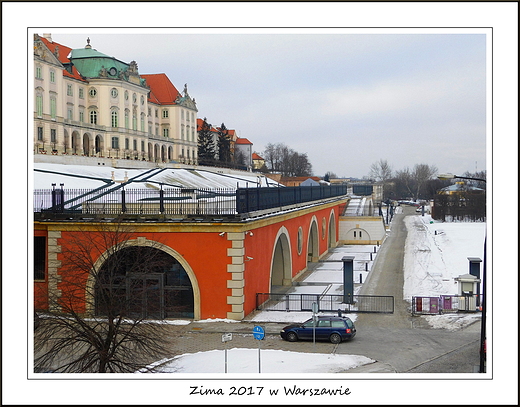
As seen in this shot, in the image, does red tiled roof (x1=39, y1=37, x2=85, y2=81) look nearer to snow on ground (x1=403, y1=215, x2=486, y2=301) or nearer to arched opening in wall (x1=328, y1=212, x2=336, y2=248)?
arched opening in wall (x1=328, y1=212, x2=336, y2=248)

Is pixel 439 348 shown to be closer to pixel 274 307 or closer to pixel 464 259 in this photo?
pixel 274 307

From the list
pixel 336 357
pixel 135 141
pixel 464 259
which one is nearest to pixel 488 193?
pixel 336 357

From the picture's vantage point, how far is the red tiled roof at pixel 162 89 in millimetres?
86375

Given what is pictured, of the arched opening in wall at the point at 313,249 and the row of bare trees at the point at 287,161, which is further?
the row of bare trees at the point at 287,161

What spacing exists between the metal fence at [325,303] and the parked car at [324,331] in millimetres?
4129

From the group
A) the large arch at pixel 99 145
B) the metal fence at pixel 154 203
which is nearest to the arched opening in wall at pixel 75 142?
the large arch at pixel 99 145

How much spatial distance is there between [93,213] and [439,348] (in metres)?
12.8

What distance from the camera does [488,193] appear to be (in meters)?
12.1

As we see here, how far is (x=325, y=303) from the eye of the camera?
1021 inches

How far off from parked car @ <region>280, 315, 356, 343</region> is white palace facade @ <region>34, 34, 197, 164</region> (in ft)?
122

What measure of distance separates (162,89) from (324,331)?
241ft

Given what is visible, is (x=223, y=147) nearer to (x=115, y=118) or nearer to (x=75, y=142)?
(x=115, y=118)

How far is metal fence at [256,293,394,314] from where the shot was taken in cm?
2406

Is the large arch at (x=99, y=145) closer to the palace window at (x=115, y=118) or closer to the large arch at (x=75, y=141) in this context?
the palace window at (x=115, y=118)
